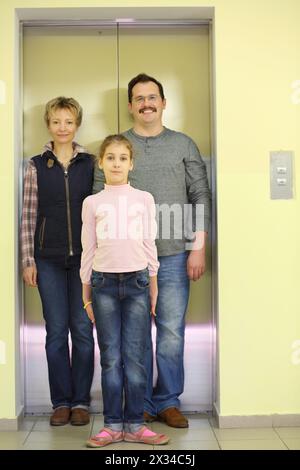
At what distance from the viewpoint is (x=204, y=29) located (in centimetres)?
360

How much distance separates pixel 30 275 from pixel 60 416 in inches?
30.5

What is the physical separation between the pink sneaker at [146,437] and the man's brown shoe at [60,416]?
0.47 metres

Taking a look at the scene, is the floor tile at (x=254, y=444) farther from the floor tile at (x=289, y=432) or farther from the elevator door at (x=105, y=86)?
the elevator door at (x=105, y=86)

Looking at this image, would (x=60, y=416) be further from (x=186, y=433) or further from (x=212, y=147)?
(x=212, y=147)

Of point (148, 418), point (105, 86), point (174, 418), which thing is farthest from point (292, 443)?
point (105, 86)

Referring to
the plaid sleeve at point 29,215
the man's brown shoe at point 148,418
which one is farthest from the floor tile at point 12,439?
the plaid sleeve at point 29,215

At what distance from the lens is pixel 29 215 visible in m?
3.44

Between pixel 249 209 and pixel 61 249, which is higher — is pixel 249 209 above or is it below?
above

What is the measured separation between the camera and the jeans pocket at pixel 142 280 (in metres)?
3.02

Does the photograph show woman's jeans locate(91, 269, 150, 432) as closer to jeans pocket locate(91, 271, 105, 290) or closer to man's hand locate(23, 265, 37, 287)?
jeans pocket locate(91, 271, 105, 290)

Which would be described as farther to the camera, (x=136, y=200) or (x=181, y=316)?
(x=181, y=316)
